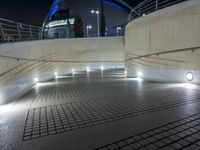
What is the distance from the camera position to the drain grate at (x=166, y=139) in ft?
6.23

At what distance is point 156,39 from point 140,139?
5451mm

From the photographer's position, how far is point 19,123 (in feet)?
9.04

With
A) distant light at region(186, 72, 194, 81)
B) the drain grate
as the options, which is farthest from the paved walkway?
distant light at region(186, 72, 194, 81)

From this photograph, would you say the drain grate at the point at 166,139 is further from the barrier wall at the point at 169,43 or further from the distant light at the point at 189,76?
the barrier wall at the point at 169,43

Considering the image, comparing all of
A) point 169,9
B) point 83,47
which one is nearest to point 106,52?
point 83,47

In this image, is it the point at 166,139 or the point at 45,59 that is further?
the point at 45,59

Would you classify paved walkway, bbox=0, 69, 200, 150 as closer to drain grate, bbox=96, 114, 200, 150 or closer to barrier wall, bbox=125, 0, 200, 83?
drain grate, bbox=96, 114, 200, 150

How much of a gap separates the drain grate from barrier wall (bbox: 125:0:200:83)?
3.51 metres

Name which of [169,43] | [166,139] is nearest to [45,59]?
[169,43]

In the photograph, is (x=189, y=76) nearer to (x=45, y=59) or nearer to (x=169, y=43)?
(x=169, y=43)

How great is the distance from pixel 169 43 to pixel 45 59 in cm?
645

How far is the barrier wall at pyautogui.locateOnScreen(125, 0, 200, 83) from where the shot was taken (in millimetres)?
5207

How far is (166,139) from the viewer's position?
2.04 metres

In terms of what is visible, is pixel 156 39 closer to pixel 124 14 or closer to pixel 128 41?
pixel 128 41
